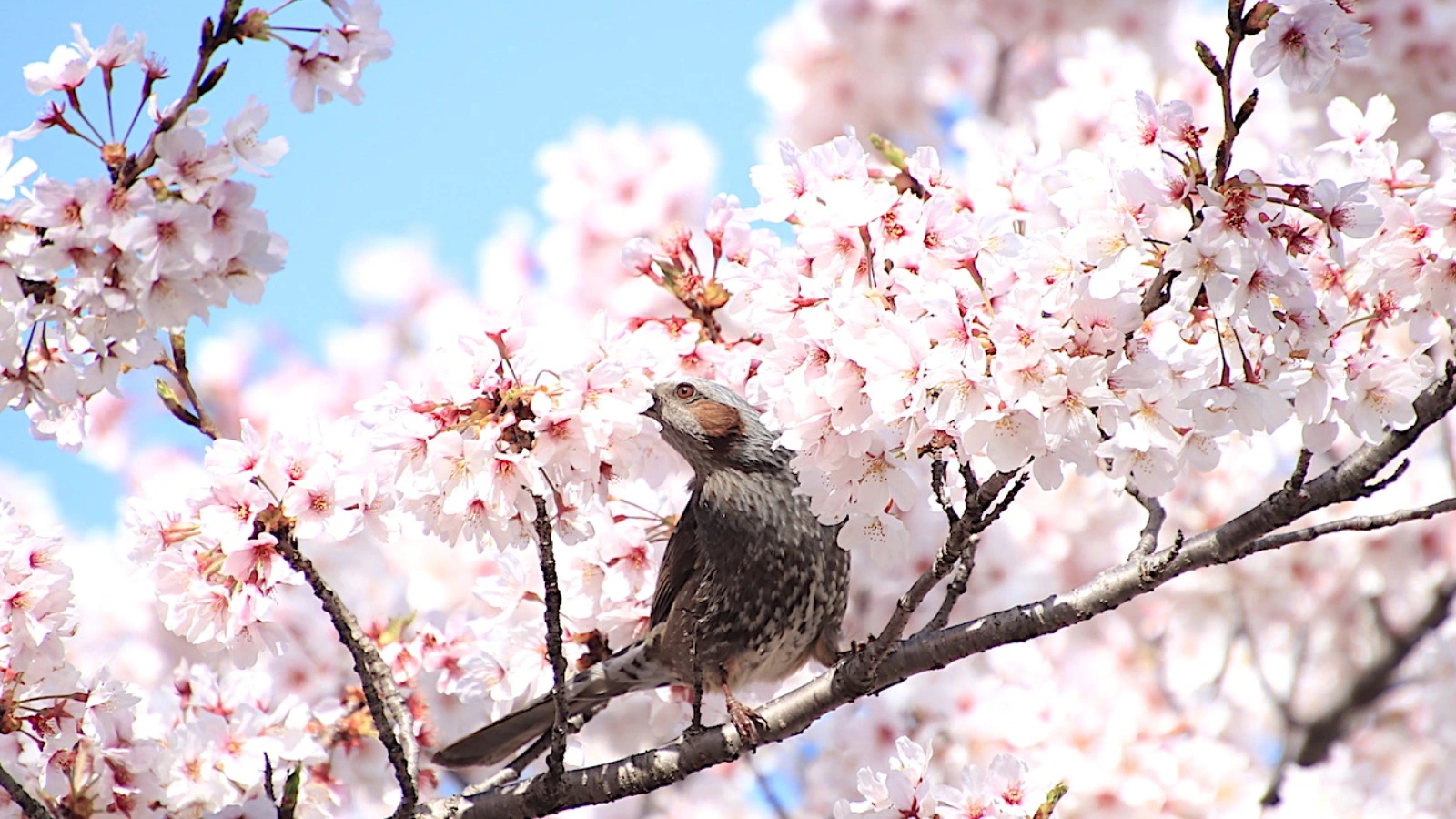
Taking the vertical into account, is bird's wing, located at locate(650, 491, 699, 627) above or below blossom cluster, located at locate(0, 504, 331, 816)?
above

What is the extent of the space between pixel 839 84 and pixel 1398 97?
11.5 ft

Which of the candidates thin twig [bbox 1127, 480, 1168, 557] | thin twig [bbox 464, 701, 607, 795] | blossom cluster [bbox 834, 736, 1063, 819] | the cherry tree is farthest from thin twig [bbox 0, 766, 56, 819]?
thin twig [bbox 1127, 480, 1168, 557]

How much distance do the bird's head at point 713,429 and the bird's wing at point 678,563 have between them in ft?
0.51

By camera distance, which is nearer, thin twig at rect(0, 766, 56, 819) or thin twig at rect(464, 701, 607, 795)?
thin twig at rect(0, 766, 56, 819)

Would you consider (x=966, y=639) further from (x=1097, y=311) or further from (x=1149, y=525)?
(x=1097, y=311)

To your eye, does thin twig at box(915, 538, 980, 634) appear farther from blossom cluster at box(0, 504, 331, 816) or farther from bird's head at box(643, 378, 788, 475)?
blossom cluster at box(0, 504, 331, 816)

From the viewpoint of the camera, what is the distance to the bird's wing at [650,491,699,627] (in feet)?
10.6

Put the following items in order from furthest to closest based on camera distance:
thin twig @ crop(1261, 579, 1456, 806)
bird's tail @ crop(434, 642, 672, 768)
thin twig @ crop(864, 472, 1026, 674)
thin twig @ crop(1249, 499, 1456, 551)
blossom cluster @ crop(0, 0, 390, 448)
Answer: thin twig @ crop(1261, 579, 1456, 806) < bird's tail @ crop(434, 642, 672, 768) < thin twig @ crop(1249, 499, 1456, 551) < thin twig @ crop(864, 472, 1026, 674) < blossom cluster @ crop(0, 0, 390, 448)

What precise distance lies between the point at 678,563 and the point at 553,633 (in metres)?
0.96

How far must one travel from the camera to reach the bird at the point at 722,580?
3.24 m

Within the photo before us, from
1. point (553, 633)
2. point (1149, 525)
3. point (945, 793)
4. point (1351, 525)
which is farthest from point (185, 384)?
point (1351, 525)

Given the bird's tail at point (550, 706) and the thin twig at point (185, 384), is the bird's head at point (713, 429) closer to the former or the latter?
the bird's tail at point (550, 706)

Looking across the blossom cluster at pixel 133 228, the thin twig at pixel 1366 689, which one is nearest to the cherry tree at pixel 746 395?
the blossom cluster at pixel 133 228

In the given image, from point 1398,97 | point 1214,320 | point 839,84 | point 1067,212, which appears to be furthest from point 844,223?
point 839,84
